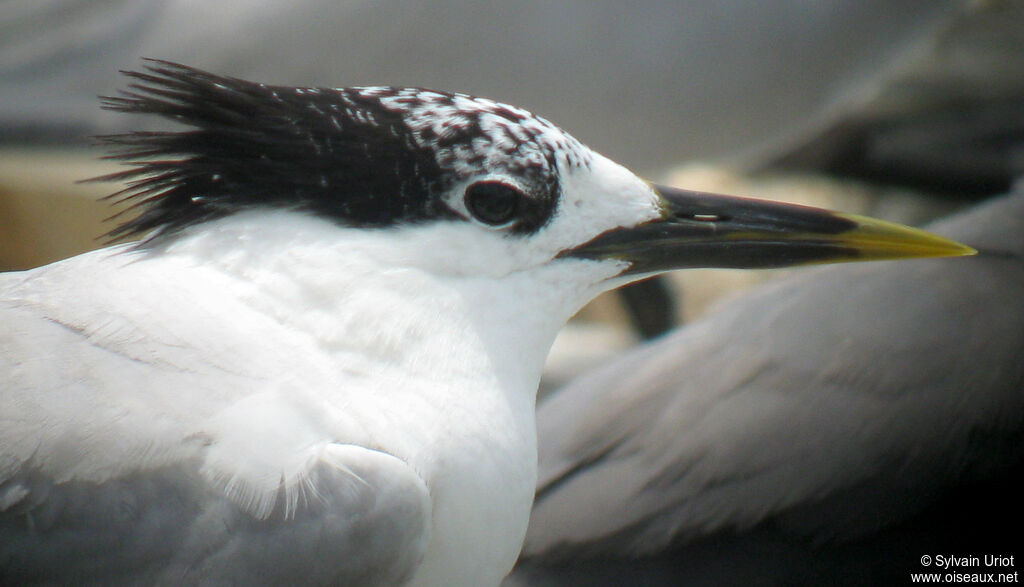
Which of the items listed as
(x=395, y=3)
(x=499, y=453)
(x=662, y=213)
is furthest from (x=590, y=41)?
(x=499, y=453)

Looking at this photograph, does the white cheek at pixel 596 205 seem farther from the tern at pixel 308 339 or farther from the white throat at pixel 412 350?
the white throat at pixel 412 350

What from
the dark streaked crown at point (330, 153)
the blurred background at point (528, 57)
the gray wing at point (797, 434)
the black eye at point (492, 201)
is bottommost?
the gray wing at point (797, 434)

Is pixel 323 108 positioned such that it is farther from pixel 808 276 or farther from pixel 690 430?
pixel 808 276

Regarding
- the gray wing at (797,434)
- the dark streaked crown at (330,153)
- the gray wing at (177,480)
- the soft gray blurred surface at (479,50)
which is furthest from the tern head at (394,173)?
the soft gray blurred surface at (479,50)

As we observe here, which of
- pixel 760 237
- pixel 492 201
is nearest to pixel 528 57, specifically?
pixel 760 237

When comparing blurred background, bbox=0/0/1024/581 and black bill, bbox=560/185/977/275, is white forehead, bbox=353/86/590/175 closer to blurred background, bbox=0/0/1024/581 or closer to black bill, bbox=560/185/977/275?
black bill, bbox=560/185/977/275

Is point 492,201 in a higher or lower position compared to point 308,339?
higher

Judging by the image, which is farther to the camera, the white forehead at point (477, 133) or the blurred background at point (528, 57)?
the blurred background at point (528, 57)

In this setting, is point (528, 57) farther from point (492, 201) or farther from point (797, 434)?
point (492, 201)
